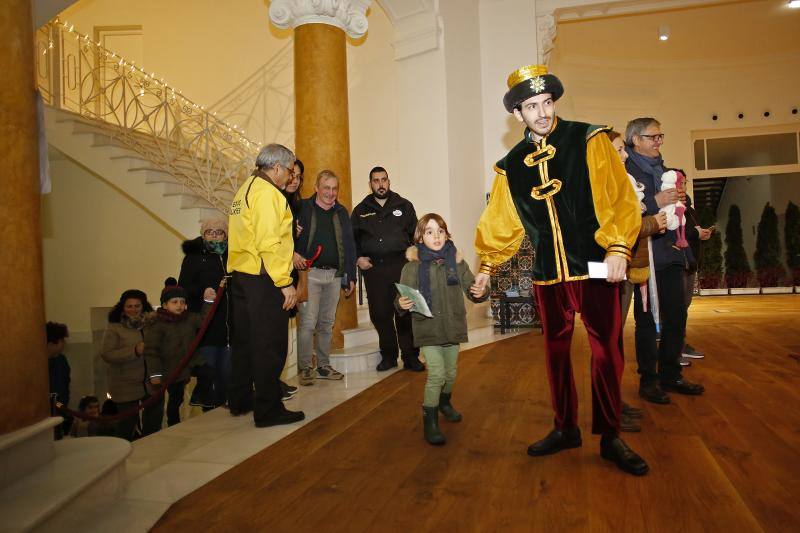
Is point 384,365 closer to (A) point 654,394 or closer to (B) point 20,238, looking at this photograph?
(A) point 654,394

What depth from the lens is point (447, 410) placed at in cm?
331

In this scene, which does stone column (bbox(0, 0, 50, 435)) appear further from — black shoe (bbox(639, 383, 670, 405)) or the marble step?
black shoe (bbox(639, 383, 670, 405))

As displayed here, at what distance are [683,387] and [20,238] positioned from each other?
3555mm

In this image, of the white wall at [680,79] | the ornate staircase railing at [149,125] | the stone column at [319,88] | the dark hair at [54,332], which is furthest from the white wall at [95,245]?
the white wall at [680,79]

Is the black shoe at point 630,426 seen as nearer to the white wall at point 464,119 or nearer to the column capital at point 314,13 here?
the column capital at point 314,13

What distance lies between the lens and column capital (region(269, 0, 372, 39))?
201 inches

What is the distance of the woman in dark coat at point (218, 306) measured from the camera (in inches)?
164

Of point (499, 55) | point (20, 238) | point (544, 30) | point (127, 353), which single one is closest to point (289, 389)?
point (127, 353)

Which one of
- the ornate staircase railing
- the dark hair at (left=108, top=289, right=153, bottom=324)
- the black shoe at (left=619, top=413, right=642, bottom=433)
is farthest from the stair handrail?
the black shoe at (left=619, top=413, right=642, bottom=433)

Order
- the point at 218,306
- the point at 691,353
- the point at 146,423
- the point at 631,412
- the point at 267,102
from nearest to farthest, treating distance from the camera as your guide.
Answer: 1. the point at 631,412
2. the point at 218,306
3. the point at 146,423
4. the point at 691,353
5. the point at 267,102

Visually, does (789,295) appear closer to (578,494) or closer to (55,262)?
(578,494)

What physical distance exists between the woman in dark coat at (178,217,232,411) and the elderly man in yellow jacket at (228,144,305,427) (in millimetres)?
746

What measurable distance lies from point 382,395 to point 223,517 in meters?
1.89

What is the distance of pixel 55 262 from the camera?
8.63 m
